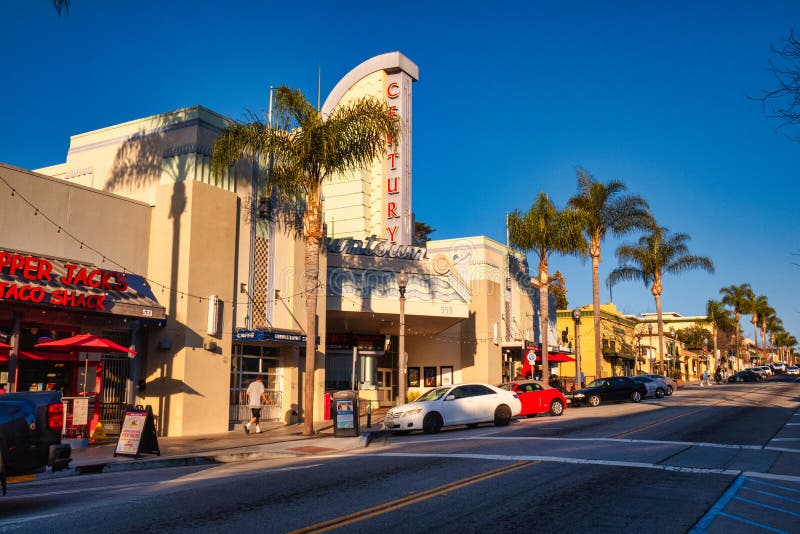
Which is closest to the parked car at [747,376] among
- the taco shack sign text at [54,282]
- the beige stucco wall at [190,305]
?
the beige stucco wall at [190,305]

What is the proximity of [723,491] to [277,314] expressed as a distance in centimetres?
1906

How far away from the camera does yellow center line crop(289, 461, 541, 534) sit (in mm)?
7500

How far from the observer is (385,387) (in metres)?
39.1

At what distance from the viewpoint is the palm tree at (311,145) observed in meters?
21.6

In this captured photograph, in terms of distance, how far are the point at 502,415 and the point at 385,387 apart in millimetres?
17092

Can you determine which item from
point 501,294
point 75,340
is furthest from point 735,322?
point 75,340

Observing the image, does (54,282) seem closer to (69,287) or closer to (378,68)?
(69,287)

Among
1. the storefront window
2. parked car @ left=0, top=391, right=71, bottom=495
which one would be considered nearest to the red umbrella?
parked car @ left=0, top=391, right=71, bottom=495

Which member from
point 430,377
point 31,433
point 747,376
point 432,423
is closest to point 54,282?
point 31,433

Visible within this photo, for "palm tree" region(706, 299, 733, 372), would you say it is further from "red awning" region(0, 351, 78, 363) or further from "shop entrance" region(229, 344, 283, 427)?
"red awning" region(0, 351, 78, 363)

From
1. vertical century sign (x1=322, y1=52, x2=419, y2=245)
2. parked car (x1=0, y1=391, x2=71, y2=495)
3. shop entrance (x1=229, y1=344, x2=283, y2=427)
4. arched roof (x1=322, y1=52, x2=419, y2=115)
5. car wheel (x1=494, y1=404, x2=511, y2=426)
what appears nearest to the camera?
parked car (x1=0, y1=391, x2=71, y2=495)

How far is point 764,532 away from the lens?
7.52m

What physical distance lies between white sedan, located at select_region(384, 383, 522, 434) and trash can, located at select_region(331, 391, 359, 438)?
65.6 inches

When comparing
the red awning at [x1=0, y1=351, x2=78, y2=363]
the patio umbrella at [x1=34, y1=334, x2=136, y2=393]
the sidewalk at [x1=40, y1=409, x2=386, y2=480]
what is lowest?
the sidewalk at [x1=40, y1=409, x2=386, y2=480]
